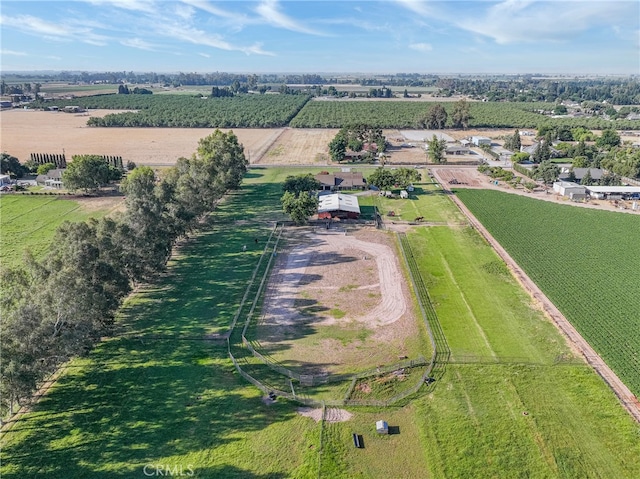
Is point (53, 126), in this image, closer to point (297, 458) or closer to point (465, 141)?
point (465, 141)

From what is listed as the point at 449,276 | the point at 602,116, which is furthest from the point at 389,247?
the point at 602,116

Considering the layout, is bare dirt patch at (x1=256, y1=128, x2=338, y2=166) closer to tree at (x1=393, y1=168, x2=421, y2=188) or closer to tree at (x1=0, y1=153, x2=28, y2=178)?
tree at (x1=393, y1=168, x2=421, y2=188)

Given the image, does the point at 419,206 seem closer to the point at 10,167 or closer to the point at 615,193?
the point at 615,193

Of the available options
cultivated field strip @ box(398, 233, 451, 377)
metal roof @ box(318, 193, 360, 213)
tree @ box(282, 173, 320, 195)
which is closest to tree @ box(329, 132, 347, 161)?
tree @ box(282, 173, 320, 195)

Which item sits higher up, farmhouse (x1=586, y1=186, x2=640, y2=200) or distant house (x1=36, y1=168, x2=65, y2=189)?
farmhouse (x1=586, y1=186, x2=640, y2=200)

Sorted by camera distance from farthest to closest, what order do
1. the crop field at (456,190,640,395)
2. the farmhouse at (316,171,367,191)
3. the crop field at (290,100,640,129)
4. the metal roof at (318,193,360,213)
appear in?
the crop field at (290,100,640,129)
the farmhouse at (316,171,367,191)
the metal roof at (318,193,360,213)
the crop field at (456,190,640,395)

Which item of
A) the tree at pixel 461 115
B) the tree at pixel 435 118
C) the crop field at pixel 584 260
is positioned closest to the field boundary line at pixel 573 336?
the crop field at pixel 584 260

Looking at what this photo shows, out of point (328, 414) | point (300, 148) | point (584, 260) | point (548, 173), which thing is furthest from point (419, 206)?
point (300, 148)

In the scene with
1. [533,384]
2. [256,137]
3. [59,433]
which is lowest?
[59,433]

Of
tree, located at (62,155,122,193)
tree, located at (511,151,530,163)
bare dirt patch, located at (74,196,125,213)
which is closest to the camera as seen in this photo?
bare dirt patch, located at (74,196,125,213)
